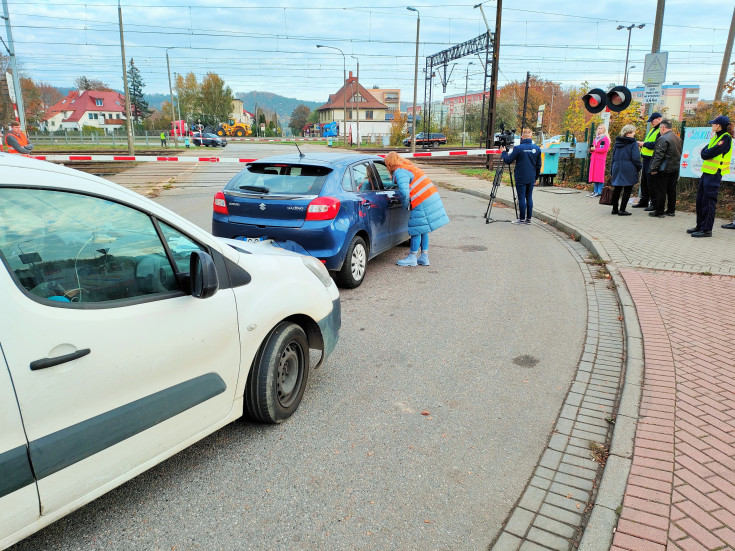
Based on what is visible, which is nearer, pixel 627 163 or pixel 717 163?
pixel 717 163

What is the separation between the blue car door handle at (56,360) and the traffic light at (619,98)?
13397mm

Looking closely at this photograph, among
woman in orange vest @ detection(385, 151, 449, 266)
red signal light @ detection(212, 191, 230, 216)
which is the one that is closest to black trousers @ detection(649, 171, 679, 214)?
woman in orange vest @ detection(385, 151, 449, 266)

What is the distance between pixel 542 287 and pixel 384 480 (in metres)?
4.59

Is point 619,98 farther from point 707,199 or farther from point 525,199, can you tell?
point 707,199

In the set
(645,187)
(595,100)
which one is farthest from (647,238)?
(595,100)

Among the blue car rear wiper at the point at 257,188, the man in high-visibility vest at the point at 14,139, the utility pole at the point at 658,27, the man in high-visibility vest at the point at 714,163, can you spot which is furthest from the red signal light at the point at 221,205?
the man in high-visibility vest at the point at 14,139

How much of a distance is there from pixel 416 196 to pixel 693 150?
319 inches

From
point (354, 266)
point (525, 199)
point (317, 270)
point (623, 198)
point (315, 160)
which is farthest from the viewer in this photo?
point (623, 198)

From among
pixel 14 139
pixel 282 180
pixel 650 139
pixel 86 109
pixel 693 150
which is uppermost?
pixel 86 109

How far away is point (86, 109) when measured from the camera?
103375mm

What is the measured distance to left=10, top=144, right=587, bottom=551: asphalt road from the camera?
8.46 feet

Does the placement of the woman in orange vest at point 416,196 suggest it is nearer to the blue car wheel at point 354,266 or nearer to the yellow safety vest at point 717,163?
the blue car wheel at point 354,266

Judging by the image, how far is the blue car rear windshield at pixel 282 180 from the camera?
612cm

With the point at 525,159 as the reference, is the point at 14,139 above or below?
above
